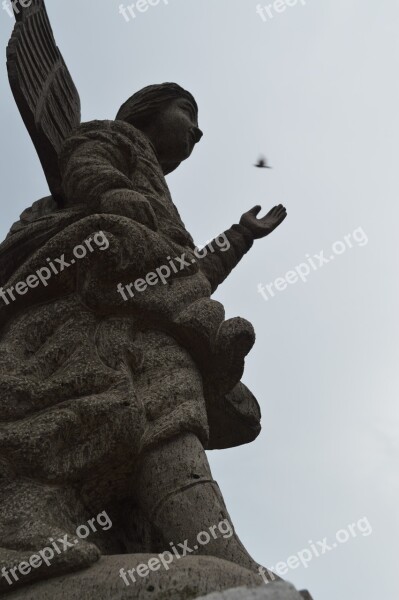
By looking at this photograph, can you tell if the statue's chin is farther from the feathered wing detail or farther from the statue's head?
the feathered wing detail

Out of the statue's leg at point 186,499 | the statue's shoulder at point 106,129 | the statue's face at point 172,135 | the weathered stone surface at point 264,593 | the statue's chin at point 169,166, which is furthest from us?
the statue's chin at point 169,166

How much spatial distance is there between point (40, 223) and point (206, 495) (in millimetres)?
1862

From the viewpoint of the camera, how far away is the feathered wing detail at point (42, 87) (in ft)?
14.8

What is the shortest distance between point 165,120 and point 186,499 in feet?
11.6

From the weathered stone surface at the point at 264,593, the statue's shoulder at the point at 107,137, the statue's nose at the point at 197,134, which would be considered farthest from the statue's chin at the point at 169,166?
the weathered stone surface at the point at 264,593

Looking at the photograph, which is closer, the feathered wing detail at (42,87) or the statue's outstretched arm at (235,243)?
the statue's outstretched arm at (235,243)

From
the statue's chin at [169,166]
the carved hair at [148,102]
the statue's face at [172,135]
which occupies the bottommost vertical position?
the statue's chin at [169,166]

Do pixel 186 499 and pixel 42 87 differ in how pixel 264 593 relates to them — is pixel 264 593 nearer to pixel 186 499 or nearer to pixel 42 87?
pixel 186 499

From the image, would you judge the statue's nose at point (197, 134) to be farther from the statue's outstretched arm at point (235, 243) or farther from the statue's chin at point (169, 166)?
the statue's outstretched arm at point (235, 243)

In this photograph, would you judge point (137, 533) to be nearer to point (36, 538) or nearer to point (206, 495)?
point (206, 495)

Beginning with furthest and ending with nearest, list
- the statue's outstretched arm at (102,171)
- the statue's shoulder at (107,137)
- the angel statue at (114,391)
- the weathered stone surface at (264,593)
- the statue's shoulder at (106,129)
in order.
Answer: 1. the statue's shoulder at (106,129)
2. the statue's shoulder at (107,137)
3. the statue's outstretched arm at (102,171)
4. the angel statue at (114,391)
5. the weathered stone surface at (264,593)

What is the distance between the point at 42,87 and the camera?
16.2ft

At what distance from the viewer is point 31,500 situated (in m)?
2.33

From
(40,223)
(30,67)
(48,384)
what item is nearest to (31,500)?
(48,384)
